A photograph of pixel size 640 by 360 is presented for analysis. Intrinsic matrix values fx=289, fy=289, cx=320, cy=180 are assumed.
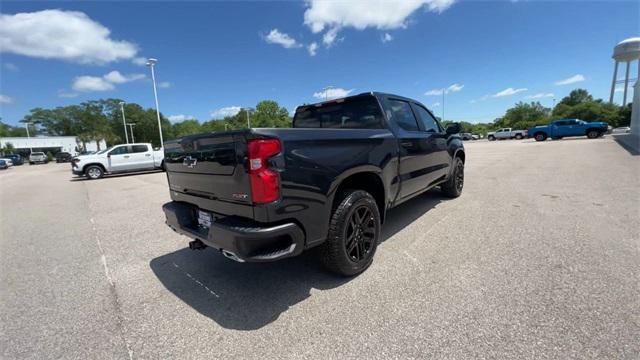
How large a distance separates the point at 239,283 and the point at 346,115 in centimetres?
239

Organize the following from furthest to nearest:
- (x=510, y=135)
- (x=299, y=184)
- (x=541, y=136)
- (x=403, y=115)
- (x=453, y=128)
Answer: (x=510, y=135) → (x=541, y=136) → (x=453, y=128) → (x=403, y=115) → (x=299, y=184)

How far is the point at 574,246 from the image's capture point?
129 inches

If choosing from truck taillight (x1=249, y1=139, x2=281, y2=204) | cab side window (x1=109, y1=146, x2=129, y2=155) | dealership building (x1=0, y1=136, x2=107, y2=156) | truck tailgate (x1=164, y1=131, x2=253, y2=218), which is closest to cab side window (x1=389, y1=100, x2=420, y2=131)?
truck taillight (x1=249, y1=139, x2=281, y2=204)

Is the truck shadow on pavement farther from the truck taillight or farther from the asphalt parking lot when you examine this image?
the truck taillight

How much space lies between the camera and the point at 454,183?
5754mm

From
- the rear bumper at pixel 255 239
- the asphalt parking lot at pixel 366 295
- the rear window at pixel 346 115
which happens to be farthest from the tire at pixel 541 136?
the rear bumper at pixel 255 239

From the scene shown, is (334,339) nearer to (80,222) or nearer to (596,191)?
(80,222)

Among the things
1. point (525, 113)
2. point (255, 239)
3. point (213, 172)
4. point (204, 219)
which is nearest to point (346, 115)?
point (213, 172)

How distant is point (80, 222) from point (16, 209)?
3524 mm

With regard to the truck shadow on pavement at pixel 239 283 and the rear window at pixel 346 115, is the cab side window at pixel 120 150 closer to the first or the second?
the truck shadow on pavement at pixel 239 283

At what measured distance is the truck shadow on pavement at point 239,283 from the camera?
7.93ft

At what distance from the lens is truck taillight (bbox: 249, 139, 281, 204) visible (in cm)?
212

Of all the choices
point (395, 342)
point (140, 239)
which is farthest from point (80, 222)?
point (395, 342)

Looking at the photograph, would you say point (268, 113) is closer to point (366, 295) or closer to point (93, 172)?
point (93, 172)
